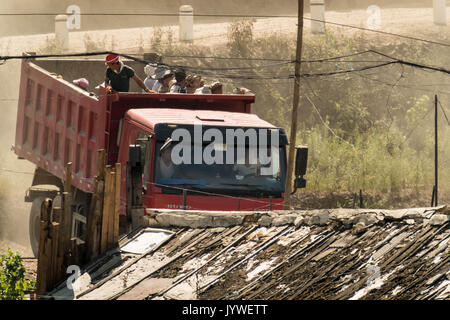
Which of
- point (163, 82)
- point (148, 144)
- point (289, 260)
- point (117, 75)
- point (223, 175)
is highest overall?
point (117, 75)

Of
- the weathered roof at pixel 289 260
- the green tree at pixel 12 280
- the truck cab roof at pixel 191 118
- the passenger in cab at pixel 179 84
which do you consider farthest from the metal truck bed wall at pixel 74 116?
the weathered roof at pixel 289 260

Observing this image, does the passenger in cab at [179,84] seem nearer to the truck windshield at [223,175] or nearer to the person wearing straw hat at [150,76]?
the person wearing straw hat at [150,76]

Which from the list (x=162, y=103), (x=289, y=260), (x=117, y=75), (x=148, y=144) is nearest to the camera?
(x=289, y=260)

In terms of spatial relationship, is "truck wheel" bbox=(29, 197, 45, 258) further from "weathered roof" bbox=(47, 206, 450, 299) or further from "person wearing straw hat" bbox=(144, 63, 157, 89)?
"weathered roof" bbox=(47, 206, 450, 299)

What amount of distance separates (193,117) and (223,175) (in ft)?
3.73

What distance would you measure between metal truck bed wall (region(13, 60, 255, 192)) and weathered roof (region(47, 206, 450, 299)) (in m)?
4.64

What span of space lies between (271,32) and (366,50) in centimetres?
348

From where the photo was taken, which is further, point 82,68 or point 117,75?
point 82,68

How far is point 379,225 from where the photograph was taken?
10664 mm

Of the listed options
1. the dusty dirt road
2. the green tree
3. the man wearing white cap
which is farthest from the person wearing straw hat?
the dusty dirt road

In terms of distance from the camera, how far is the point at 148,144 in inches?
595

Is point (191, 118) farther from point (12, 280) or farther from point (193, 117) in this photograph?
point (12, 280)

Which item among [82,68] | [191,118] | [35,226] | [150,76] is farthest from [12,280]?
[82,68]

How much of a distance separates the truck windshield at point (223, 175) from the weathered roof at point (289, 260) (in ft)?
8.43
